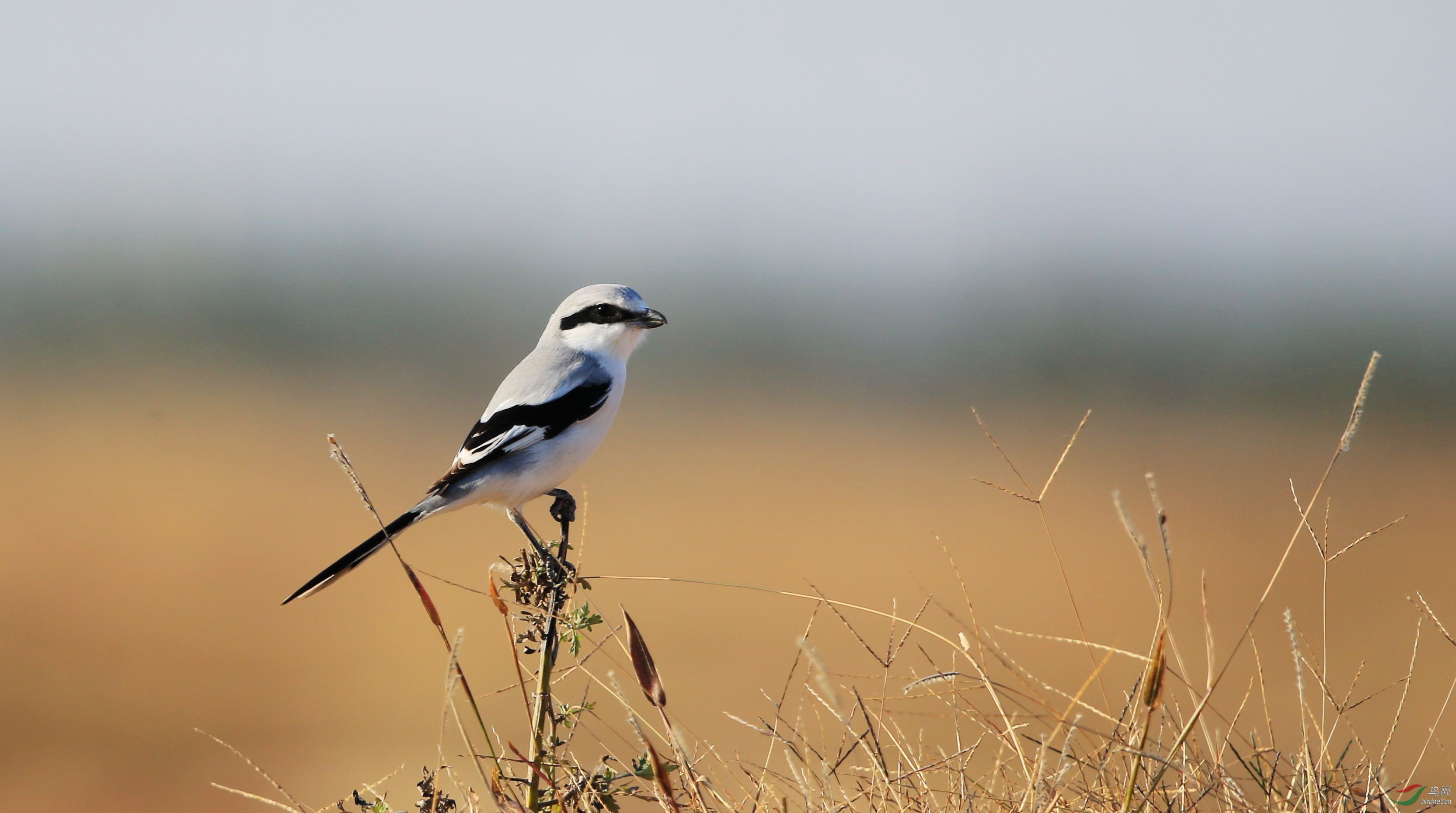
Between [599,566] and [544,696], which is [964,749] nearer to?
[544,696]

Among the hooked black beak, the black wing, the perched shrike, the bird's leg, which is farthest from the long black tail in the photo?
the hooked black beak

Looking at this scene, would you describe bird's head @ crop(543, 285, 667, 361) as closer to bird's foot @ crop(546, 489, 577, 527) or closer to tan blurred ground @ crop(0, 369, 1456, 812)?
bird's foot @ crop(546, 489, 577, 527)

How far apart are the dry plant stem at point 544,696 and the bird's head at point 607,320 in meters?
1.65

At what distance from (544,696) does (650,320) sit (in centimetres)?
197

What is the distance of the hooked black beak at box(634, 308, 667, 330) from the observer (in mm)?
3615

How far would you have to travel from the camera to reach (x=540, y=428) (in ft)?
10.6

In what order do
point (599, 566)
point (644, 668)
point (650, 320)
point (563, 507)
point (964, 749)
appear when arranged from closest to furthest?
1. point (644, 668)
2. point (964, 749)
3. point (563, 507)
4. point (650, 320)
5. point (599, 566)

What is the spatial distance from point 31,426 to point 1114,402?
26.0 m

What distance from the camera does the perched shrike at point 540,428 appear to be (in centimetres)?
313

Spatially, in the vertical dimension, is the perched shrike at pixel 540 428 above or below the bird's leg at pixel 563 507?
above

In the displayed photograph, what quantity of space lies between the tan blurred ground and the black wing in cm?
59

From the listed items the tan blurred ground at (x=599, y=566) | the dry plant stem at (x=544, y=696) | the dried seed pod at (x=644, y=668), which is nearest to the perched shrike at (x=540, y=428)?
the tan blurred ground at (x=599, y=566)

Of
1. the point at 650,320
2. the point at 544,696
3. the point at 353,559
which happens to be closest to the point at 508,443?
the point at 353,559

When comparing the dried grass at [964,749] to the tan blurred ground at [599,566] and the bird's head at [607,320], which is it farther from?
the bird's head at [607,320]
